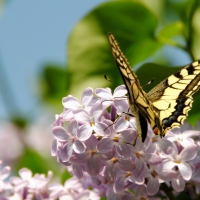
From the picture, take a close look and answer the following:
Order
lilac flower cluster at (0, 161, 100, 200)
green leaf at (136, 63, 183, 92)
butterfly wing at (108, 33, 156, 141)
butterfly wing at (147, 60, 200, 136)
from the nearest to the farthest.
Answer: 1. butterfly wing at (108, 33, 156, 141)
2. butterfly wing at (147, 60, 200, 136)
3. lilac flower cluster at (0, 161, 100, 200)
4. green leaf at (136, 63, 183, 92)

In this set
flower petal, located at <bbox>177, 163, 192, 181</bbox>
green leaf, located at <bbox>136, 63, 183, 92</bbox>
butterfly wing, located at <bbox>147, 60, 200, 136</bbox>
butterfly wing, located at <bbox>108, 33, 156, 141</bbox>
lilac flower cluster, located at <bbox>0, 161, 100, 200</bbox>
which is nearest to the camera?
butterfly wing, located at <bbox>108, 33, 156, 141</bbox>

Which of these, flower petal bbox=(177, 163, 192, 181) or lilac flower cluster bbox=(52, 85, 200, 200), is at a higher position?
lilac flower cluster bbox=(52, 85, 200, 200)

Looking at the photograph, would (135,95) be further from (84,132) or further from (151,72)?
(151,72)

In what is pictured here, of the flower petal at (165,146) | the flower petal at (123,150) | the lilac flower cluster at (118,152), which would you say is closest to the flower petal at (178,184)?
the lilac flower cluster at (118,152)

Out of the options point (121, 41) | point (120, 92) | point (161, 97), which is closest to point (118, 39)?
point (121, 41)

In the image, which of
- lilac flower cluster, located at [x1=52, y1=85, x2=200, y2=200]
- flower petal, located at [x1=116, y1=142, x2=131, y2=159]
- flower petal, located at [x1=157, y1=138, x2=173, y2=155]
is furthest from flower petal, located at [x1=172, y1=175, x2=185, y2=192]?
flower petal, located at [x1=116, y1=142, x2=131, y2=159]

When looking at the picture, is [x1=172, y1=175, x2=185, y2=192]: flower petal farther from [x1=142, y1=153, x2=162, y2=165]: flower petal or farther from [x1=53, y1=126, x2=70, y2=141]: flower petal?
[x1=53, y1=126, x2=70, y2=141]: flower petal

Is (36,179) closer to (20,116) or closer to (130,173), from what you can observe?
(130,173)
